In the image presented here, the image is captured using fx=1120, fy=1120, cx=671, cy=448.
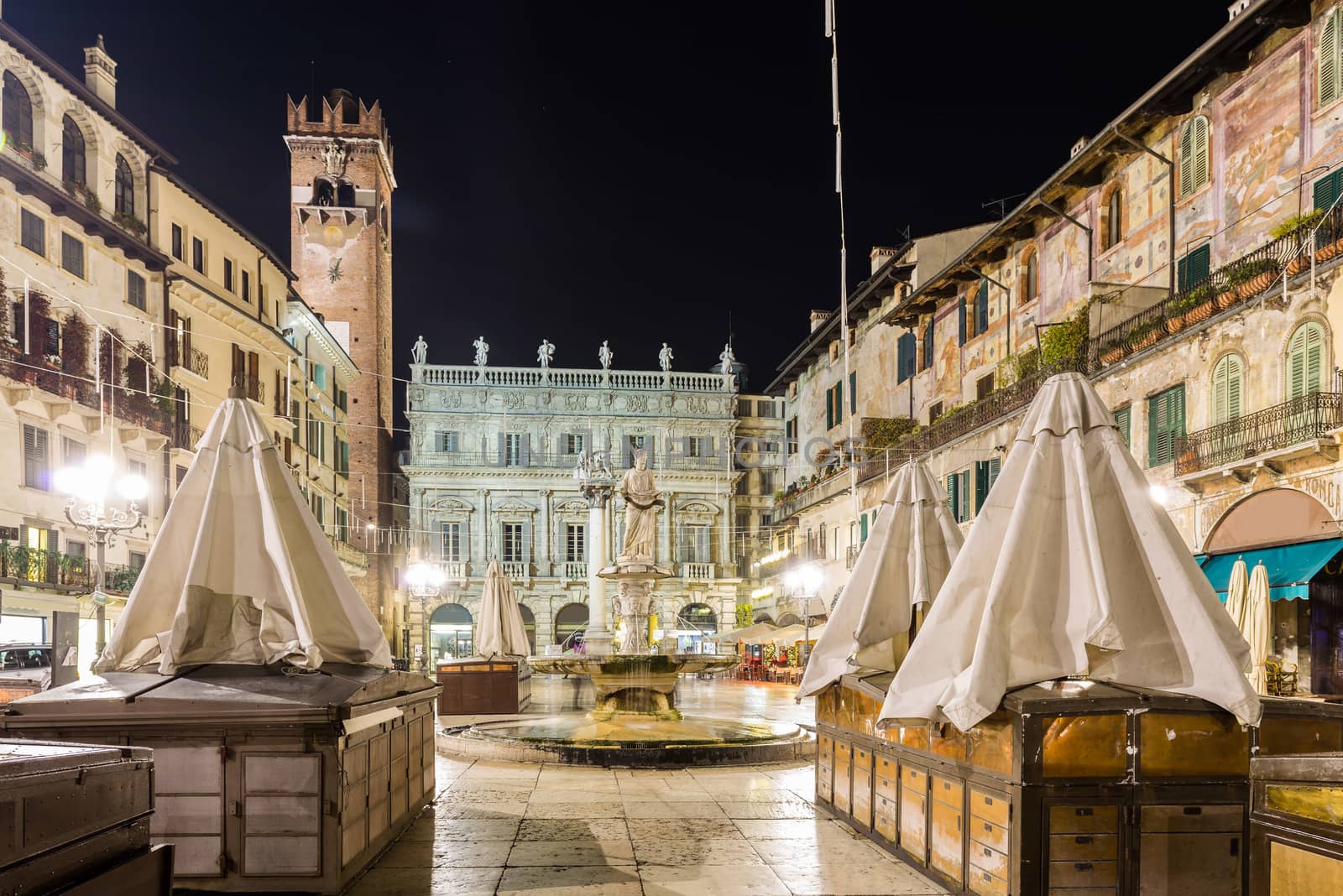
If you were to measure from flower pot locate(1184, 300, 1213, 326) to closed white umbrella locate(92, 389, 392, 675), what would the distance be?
17634 mm

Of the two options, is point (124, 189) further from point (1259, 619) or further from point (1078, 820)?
point (1078, 820)

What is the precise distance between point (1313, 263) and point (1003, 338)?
42.3ft

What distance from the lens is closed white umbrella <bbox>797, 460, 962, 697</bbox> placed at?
29.8 ft

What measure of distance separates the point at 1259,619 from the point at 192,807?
568 inches

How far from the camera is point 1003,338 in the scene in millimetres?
30312

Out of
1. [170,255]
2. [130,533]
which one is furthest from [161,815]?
[170,255]

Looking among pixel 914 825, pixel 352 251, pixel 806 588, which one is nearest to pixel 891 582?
pixel 914 825

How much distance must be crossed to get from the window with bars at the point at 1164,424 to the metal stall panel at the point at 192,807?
1976 cm

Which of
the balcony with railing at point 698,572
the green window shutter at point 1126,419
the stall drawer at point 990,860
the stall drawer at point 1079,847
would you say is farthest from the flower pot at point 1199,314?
the balcony with railing at point 698,572

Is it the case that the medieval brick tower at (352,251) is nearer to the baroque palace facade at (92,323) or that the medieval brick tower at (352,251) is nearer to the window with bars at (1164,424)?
the baroque palace facade at (92,323)

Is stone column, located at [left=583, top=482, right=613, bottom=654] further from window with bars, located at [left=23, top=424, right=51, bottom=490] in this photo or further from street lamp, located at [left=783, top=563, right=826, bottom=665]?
window with bars, located at [left=23, top=424, right=51, bottom=490]

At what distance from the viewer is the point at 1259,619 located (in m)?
15.7

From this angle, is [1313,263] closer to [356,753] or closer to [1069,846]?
[1069,846]

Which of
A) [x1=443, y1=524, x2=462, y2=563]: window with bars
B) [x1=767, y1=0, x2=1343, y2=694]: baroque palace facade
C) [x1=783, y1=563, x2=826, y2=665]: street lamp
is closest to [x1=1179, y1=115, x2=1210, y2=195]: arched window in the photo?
[x1=767, y1=0, x2=1343, y2=694]: baroque palace facade
